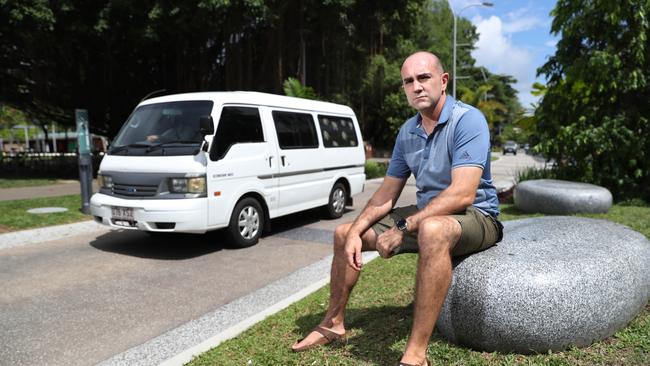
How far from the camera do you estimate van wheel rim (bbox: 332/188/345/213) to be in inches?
360

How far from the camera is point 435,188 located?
308cm

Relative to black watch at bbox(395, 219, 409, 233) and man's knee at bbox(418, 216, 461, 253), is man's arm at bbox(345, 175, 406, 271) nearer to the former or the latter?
black watch at bbox(395, 219, 409, 233)

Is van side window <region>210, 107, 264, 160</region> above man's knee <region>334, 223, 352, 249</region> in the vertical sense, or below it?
above

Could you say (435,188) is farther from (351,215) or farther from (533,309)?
(351,215)

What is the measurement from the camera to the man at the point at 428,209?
2.55 meters

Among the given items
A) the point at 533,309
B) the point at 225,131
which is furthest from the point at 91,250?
the point at 533,309

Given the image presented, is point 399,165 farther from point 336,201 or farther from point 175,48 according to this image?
point 175,48

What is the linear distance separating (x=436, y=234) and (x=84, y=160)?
27.3 ft

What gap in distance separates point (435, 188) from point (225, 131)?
13.1 feet

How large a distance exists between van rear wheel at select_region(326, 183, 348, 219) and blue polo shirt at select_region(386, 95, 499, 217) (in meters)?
5.73

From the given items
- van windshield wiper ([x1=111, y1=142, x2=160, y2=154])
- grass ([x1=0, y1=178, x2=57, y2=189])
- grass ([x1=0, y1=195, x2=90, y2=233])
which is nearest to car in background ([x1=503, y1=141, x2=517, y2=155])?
grass ([x1=0, y1=178, x2=57, y2=189])

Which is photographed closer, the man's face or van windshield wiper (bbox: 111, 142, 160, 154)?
the man's face

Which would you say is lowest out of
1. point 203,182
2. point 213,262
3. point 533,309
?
point 213,262

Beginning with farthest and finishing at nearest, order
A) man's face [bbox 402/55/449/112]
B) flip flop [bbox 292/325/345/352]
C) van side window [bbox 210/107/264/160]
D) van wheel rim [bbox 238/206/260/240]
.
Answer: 1. van wheel rim [bbox 238/206/260/240]
2. van side window [bbox 210/107/264/160]
3. flip flop [bbox 292/325/345/352]
4. man's face [bbox 402/55/449/112]
